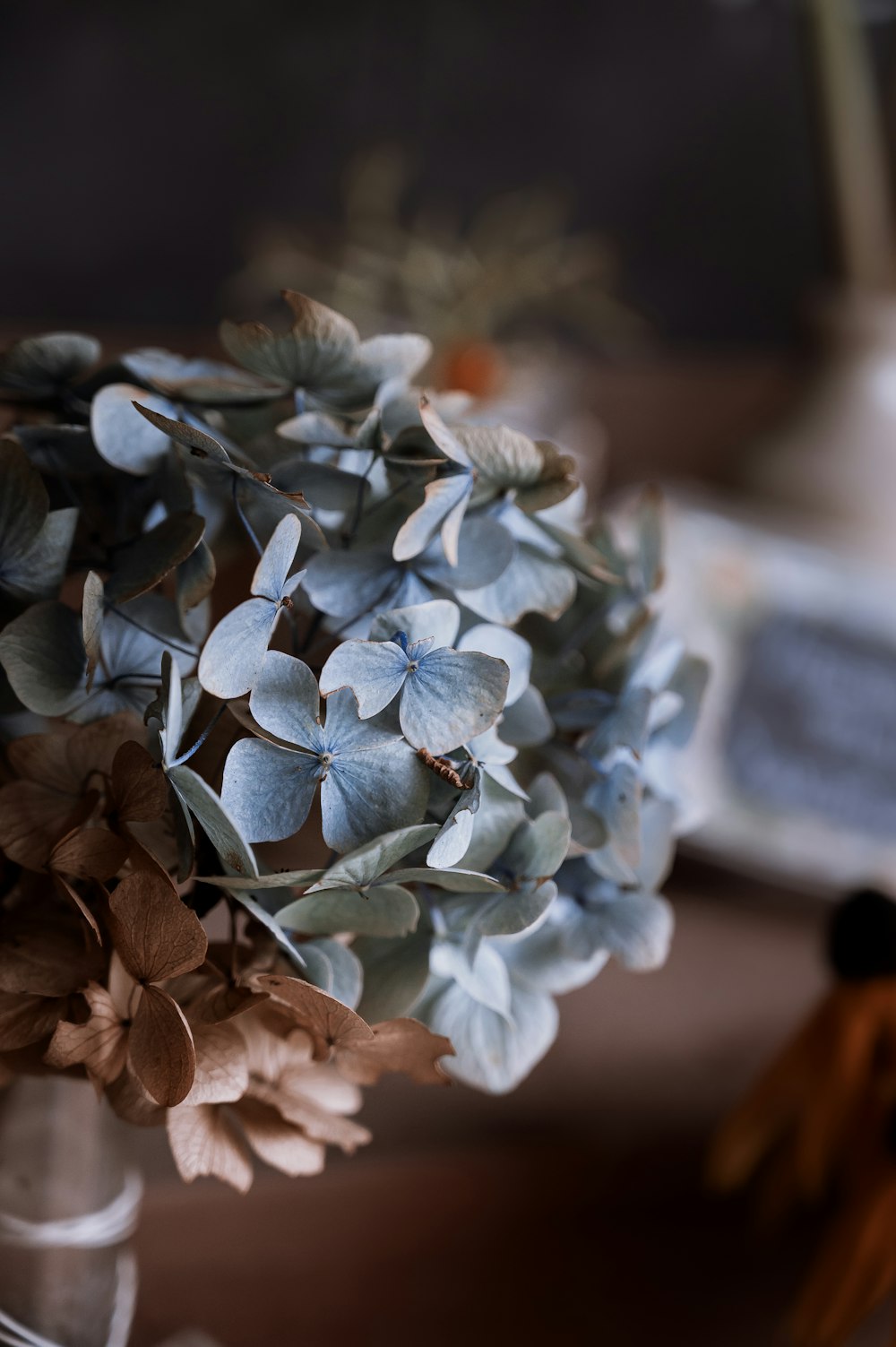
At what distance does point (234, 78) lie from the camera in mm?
933

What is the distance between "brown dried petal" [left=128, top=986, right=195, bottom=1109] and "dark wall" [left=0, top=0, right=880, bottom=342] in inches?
33.9

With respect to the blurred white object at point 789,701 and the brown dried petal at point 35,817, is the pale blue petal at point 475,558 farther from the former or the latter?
the blurred white object at point 789,701

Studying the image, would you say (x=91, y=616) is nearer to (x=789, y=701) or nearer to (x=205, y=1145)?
(x=205, y=1145)

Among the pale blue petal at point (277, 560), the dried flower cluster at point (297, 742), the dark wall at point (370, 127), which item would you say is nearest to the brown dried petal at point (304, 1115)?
the dried flower cluster at point (297, 742)

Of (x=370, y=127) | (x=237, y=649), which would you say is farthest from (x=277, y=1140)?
(x=370, y=127)

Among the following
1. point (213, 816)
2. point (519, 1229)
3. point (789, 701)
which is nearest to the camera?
point (213, 816)

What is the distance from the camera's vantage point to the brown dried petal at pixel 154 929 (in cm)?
21

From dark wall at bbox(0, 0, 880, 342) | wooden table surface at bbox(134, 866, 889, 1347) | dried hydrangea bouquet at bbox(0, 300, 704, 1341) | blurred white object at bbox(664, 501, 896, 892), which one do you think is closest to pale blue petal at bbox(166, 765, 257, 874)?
dried hydrangea bouquet at bbox(0, 300, 704, 1341)

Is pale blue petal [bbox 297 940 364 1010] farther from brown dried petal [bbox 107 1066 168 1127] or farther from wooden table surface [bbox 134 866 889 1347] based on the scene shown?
wooden table surface [bbox 134 866 889 1347]

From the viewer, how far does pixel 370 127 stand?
979mm

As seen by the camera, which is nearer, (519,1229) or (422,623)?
(422,623)

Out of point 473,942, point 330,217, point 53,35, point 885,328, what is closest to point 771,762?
point 885,328

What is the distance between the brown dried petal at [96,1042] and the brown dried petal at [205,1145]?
0.05ft

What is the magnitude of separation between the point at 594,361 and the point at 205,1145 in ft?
3.06
